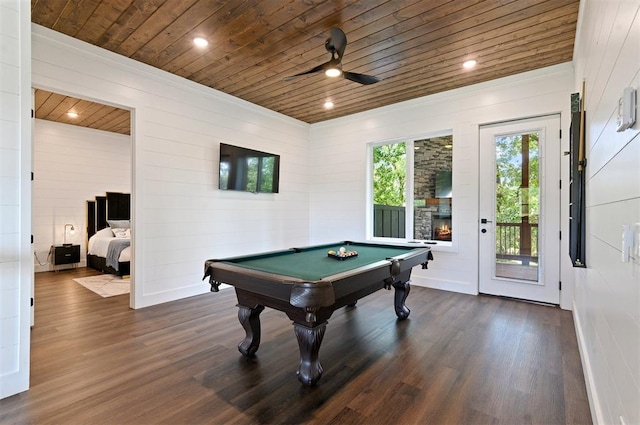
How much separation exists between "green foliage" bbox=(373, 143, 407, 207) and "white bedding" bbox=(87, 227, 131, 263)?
448cm

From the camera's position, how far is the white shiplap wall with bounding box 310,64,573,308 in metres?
3.86

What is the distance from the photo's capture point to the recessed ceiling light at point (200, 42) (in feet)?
10.3

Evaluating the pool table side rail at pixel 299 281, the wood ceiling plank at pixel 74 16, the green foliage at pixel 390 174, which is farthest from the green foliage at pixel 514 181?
the wood ceiling plank at pixel 74 16

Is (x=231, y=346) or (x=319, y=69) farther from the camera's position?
(x=319, y=69)

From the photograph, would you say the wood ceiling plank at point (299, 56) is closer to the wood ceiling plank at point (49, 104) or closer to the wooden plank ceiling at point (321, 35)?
the wooden plank ceiling at point (321, 35)

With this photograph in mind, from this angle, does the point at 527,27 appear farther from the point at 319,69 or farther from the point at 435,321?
the point at 435,321

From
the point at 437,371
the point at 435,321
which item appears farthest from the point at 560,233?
the point at 437,371

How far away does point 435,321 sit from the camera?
3301 mm

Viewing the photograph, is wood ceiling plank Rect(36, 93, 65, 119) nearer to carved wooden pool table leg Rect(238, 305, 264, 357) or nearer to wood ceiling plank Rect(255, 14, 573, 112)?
wood ceiling plank Rect(255, 14, 573, 112)

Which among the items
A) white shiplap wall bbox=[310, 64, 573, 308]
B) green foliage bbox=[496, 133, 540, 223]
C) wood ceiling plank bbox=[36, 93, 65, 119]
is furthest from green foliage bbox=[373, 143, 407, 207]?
wood ceiling plank bbox=[36, 93, 65, 119]

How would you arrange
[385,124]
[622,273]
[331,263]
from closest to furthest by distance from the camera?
[622,273] → [331,263] → [385,124]

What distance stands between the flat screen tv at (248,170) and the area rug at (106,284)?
7.13ft

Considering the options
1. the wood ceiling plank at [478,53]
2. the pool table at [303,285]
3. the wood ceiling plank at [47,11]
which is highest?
the wood ceiling plank at [47,11]

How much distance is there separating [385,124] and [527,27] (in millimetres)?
2447
